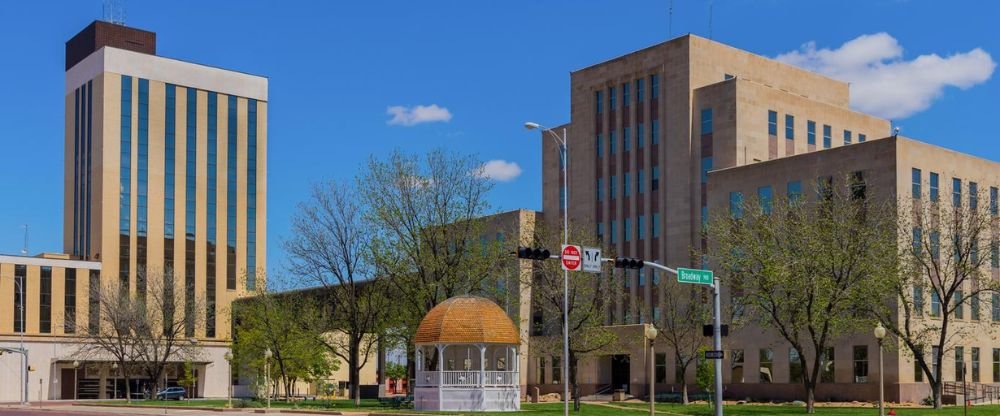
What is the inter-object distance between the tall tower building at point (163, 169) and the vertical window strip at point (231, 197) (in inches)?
4.5

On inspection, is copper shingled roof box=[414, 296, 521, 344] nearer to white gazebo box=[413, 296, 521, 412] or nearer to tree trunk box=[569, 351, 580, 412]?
white gazebo box=[413, 296, 521, 412]

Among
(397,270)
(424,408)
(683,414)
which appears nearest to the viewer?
(683,414)

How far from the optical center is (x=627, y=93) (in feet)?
295

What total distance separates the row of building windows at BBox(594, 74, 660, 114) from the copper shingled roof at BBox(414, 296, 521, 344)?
119 feet

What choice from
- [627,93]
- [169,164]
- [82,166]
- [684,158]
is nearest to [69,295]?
[82,166]

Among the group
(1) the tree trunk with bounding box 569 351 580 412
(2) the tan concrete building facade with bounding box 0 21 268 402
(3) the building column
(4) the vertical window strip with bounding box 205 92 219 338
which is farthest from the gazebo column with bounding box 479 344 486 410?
(4) the vertical window strip with bounding box 205 92 219 338

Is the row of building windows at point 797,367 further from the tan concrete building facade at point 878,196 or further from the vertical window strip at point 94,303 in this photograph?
the vertical window strip at point 94,303

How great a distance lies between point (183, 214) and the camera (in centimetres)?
12675

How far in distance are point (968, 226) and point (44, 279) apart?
88.8 meters

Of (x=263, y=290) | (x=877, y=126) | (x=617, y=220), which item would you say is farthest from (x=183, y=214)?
(x=877, y=126)

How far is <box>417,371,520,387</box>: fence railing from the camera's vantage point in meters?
55.1

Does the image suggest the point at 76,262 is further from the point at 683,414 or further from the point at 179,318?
the point at 683,414

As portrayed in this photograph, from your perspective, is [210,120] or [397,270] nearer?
[397,270]

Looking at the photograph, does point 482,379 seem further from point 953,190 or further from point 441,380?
point 953,190
